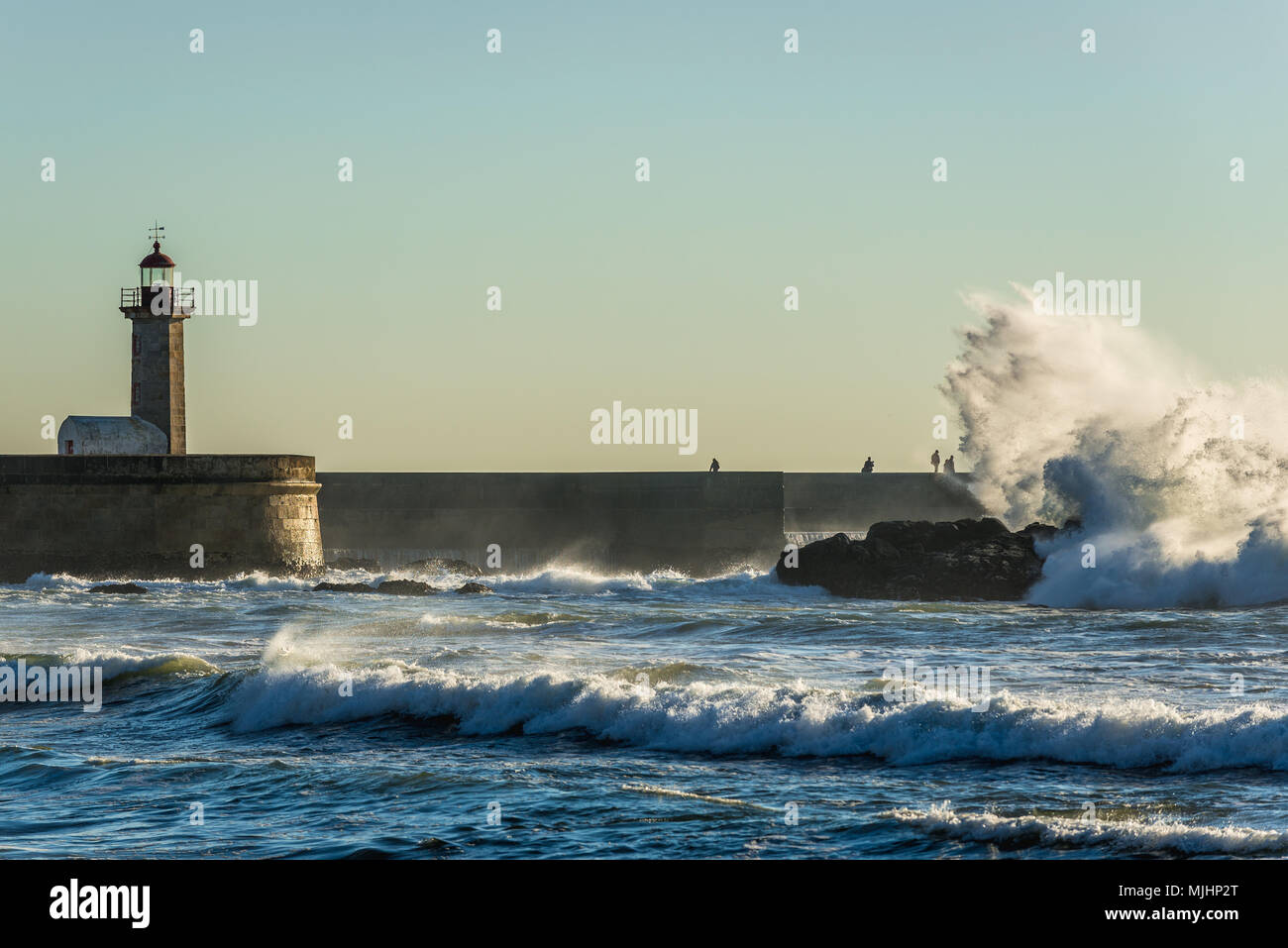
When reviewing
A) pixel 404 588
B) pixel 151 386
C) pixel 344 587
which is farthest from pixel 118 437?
pixel 404 588

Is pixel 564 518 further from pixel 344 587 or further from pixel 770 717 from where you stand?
pixel 770 717

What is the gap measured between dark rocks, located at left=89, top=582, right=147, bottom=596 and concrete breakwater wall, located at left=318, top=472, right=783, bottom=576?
8.08 meters

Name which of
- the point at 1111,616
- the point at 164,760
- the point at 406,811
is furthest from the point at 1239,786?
the point at 1111,616

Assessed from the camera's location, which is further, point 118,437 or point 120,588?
point 118,437

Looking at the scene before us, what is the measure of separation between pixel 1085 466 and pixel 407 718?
56.4 feet

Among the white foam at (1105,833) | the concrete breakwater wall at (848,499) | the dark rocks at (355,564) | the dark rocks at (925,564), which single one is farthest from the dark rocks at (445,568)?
the white foam at (1105,833)

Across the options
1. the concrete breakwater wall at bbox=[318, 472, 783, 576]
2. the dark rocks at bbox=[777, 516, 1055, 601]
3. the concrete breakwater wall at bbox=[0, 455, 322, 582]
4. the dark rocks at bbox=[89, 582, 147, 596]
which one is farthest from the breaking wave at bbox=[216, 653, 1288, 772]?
the concrete breakwater wall at bbox=[318, 472, 783, 576]

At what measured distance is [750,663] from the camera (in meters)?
12.5

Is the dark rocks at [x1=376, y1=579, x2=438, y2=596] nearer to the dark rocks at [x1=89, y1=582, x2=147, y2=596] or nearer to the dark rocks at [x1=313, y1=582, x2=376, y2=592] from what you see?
the dark rocks at [x1=313, y1=582, x2=376, y2=592]

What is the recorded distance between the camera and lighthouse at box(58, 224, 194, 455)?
26.6 meters

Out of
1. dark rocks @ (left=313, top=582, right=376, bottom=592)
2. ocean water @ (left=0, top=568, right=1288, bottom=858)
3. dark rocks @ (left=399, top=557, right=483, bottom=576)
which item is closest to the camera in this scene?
ocean water @ (left=0, top=568, right=1288, bottom=858)

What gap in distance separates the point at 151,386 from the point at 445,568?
6367 mm

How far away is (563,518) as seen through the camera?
104 feet
